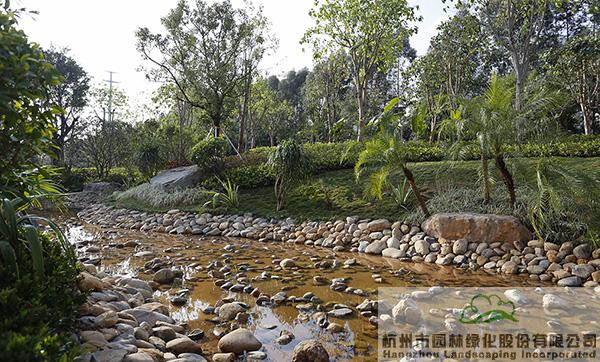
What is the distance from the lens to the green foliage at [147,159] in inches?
575

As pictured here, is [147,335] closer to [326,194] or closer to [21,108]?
[21,108]

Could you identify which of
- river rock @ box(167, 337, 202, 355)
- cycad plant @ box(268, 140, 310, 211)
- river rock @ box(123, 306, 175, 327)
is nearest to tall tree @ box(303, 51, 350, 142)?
cycad plant @ box(268, 140, 310, 211)

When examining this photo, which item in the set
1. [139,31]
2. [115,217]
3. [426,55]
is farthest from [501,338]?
[426,55]

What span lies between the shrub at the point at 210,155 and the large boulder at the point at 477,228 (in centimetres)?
797

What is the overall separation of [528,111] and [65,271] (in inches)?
268

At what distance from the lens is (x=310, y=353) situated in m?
3.11

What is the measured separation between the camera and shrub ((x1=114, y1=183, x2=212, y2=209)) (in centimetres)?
1170

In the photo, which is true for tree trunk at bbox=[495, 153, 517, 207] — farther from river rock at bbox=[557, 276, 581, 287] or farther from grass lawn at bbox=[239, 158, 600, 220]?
river rock at bbox=[557, 276, 581, 287]

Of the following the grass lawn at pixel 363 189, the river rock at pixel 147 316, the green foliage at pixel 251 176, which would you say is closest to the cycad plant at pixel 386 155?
the grass lawn at pixel 363 189

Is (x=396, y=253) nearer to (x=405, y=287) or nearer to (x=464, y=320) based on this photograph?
(x=405, y=287)

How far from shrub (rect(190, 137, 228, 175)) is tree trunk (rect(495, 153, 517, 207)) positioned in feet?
29.2

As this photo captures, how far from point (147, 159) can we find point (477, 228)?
11.8 m

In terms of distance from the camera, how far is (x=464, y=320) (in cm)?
381

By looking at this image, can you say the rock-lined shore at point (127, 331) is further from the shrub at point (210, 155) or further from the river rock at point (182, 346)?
the shrub at point (210, 155)
